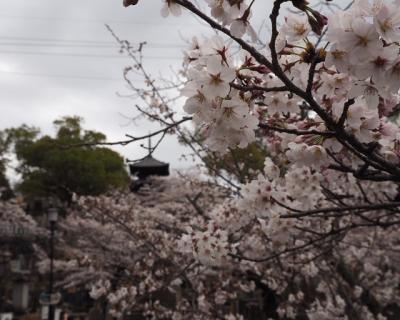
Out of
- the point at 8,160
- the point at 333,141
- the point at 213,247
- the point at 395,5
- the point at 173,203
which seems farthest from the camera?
the point at 8,160

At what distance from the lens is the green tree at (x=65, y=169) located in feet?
87.8

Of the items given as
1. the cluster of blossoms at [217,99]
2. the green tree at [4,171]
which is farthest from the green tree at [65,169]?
the cluster of blossoms at [217,99]

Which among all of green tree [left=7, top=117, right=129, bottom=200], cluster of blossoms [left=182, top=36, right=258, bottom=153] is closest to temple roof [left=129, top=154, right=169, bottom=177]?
green tree [left=7, top=117, right=129, bottom=200]

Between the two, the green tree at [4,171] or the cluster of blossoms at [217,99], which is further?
the green tree at [4,171]

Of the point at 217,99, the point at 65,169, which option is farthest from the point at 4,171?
the point at 217,99

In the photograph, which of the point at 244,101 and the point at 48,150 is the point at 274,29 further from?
the point at 48,150

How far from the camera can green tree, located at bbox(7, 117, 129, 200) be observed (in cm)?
2675

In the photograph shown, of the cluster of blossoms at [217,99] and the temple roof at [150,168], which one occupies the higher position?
the temple roof at [150,168]

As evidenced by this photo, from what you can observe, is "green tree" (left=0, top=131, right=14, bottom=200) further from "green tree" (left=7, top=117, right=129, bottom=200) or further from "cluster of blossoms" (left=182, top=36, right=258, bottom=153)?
"cluster of blossoms" (left=182, top=36, right=258, bottom=153)

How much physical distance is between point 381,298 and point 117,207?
6.39m

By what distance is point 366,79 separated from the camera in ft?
4.23

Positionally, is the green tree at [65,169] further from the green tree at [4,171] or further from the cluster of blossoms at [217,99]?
the cluster of blossoms at [217,99]

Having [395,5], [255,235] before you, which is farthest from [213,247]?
[255,235]

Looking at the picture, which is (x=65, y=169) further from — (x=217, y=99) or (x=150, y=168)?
(x=217, y=99)
